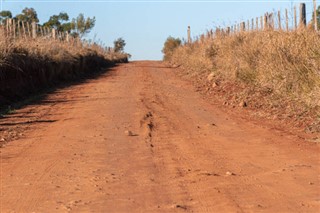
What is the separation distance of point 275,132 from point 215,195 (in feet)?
13.7

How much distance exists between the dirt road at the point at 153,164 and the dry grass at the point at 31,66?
424 cm

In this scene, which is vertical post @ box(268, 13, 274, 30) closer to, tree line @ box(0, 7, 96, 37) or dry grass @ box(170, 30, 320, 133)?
dry grass @ box(170, 30, 320, 133)

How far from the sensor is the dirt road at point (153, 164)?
5.44 meters

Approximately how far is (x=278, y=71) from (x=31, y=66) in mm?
9849

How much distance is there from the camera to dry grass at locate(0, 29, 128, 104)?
52.8 ft

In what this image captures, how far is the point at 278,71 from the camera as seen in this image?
41.3 ft

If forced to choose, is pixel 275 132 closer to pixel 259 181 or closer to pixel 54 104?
pixel 259 181

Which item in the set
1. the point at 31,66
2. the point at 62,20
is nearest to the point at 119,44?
the point at 62,20

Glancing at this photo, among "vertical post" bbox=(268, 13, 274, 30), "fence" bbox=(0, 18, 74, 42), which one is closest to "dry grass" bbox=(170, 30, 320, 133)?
"vertical post" bbox=(268, 13, 274, 30)

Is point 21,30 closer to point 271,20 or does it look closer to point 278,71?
point 271,20

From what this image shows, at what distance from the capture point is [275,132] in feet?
31.1

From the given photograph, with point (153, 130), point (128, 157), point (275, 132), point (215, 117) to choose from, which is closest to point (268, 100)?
point (215, 117)

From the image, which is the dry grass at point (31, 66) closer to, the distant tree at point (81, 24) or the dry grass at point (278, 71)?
the dry grass at point (278, 71)

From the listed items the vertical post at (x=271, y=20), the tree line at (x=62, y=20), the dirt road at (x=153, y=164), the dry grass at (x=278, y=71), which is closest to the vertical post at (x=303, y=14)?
the dry grass at (x=278, y=71)
